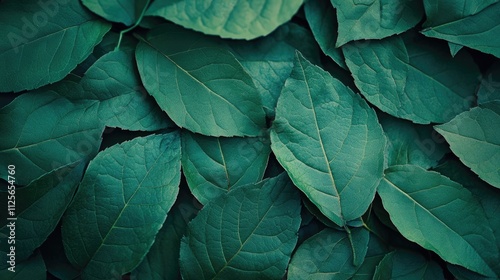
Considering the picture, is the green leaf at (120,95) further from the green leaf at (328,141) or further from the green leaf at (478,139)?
the green leaf at (478,139)

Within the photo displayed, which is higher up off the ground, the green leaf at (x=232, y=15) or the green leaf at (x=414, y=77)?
the green leaf at (x=232, y=15)

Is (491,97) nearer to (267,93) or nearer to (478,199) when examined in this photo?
(478,199)

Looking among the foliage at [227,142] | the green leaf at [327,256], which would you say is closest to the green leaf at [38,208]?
the foliage at [227,142]

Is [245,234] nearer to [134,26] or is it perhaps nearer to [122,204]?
[122,204]

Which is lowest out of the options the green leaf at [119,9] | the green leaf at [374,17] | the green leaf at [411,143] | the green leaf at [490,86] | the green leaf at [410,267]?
the green leaf at [410,267]

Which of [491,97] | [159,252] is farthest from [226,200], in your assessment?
[491,97]

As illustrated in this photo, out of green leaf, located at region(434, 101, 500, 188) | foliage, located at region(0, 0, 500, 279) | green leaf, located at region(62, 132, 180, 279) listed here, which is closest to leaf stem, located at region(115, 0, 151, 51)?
foliage, located at region(0, 0, 500, 279)
